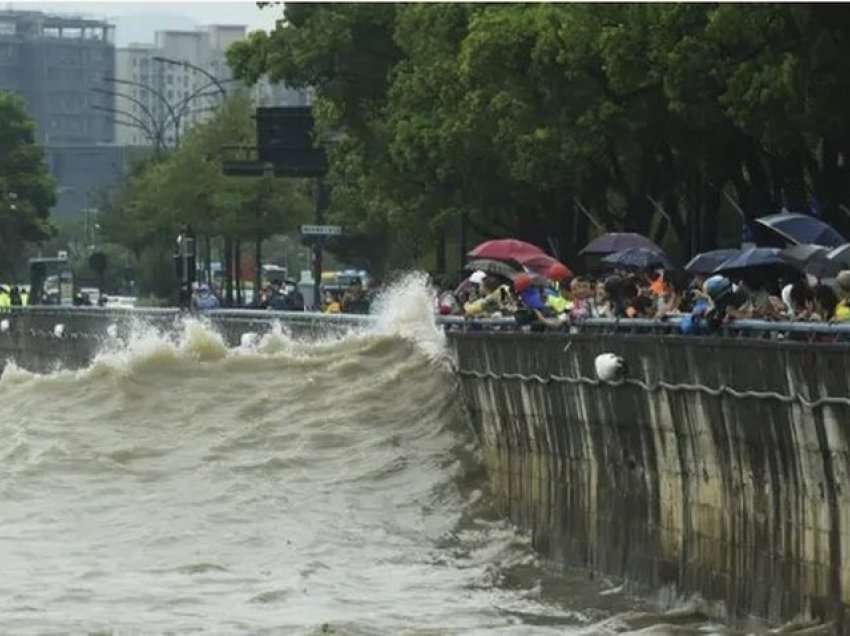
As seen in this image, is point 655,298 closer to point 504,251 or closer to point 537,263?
point 504,251

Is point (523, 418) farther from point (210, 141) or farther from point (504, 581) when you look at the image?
point (210, 141)

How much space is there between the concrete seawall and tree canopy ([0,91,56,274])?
4384 inches

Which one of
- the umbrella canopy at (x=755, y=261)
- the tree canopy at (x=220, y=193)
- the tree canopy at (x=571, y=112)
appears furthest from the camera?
the tree canopy at (x=220, y=193)

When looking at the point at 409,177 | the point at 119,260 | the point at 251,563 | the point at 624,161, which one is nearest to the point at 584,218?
the point at 409,177

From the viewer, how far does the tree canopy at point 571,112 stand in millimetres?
39312

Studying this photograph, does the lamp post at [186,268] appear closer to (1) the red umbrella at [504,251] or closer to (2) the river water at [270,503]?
(2) the river water at [270,503]

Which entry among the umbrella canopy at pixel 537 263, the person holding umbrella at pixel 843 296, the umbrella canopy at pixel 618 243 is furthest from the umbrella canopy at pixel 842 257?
the umbrella canopy at pixel 537 263

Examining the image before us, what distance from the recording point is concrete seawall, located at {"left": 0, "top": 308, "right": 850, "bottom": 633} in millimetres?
19234

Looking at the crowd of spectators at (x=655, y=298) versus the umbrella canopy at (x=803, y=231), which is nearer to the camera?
the crowd of spectators at (x=655, y=298)

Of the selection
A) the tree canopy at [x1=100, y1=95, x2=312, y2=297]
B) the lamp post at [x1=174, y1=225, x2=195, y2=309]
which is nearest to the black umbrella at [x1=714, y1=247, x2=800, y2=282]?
the lamp post at [x1=174, y1=225, x2=195, y2=309]

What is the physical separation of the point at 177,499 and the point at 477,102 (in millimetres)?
23326

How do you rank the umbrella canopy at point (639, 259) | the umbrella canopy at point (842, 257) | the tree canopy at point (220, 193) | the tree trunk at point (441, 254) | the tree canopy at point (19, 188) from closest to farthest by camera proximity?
the umbrella canopy at point (842, 257) < the umbrella canopy at point (639, 259) < the tree trunk at point (441, 254) < the tree canopy at point (220, 193) < the tree canopy at point (19, 188)

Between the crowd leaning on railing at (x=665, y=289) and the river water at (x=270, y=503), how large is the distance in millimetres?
1280

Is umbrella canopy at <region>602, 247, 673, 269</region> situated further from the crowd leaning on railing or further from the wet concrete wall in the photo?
the wet concrete wall
